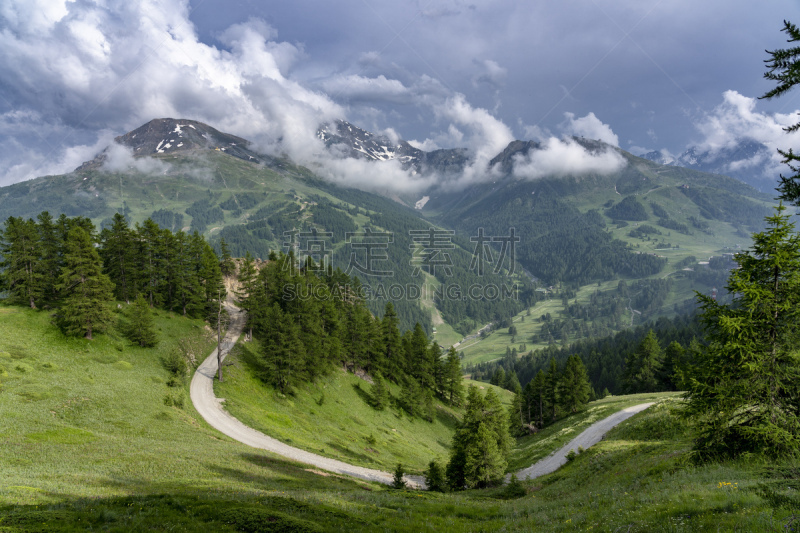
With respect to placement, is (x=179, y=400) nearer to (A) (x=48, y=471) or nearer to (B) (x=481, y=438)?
(A) (x=48, y=471)

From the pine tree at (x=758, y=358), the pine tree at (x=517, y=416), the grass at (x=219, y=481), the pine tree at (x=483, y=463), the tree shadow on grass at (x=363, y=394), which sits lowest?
the pine tree at (x=517, y=416)

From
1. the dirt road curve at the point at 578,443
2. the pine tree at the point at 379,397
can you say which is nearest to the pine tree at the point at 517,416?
the dirt road curve at the point at 578,443

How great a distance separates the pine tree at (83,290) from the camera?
48.9m

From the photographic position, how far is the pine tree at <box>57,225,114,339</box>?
4891 centimetres

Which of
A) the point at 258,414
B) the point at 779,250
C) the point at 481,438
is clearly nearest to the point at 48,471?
the point at 258,414

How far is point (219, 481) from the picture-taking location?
2523 cm

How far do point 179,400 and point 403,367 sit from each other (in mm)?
54919

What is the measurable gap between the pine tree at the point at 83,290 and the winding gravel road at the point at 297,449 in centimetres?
1567

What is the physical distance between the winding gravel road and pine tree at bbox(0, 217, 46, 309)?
83.6ft

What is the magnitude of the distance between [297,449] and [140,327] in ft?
103

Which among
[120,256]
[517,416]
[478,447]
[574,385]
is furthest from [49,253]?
[574,385]

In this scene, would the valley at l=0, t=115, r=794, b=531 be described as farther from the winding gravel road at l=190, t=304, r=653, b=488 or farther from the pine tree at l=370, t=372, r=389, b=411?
the winding gravel road at l=190, t=304, r=653, b=488

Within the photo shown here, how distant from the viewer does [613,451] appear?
34.0m

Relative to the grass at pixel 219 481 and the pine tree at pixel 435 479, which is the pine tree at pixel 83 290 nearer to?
the grass at pixel 219 481
